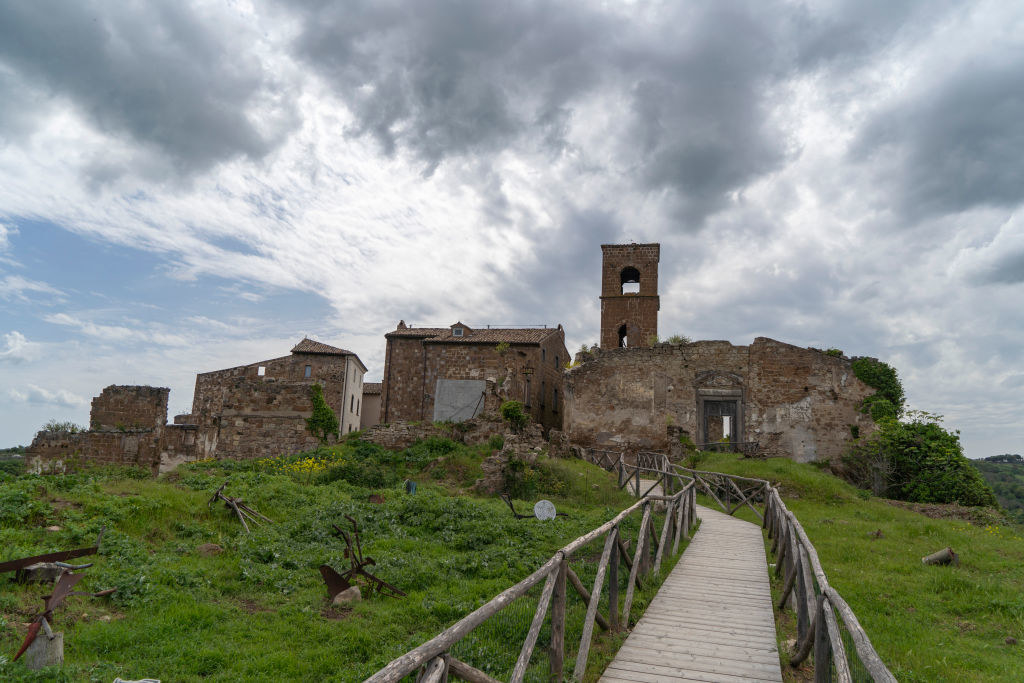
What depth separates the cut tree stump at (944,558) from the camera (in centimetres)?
942

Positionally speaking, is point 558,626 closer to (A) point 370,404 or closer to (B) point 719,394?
(B) point 719,394

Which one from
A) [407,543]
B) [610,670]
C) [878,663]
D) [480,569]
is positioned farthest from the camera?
[407,543]

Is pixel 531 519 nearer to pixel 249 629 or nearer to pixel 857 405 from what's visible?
pixel 249 629

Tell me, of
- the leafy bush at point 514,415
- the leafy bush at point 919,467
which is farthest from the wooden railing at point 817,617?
the leafy bush at point 514,415

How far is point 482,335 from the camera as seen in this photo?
108ft

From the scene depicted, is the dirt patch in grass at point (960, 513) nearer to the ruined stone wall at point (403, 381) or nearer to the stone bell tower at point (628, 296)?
the stone bell tower at point (628, 296)

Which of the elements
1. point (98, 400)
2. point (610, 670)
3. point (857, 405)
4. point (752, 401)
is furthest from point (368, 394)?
point (610, 670)

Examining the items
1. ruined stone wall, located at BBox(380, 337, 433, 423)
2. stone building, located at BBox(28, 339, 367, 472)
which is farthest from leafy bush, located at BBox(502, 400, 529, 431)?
ruined stone wall, located at BBox(380, 337, 433, 423)

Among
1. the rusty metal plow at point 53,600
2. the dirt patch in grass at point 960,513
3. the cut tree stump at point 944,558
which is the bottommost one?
the rusty metal plow at point 53,600

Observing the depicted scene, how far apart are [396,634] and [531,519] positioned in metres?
5.31

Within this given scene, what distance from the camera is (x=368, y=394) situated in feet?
131

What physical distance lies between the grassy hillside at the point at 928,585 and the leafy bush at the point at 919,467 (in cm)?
266

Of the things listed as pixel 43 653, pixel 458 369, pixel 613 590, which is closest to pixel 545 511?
pixel 613 590

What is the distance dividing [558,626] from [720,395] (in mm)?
21122
